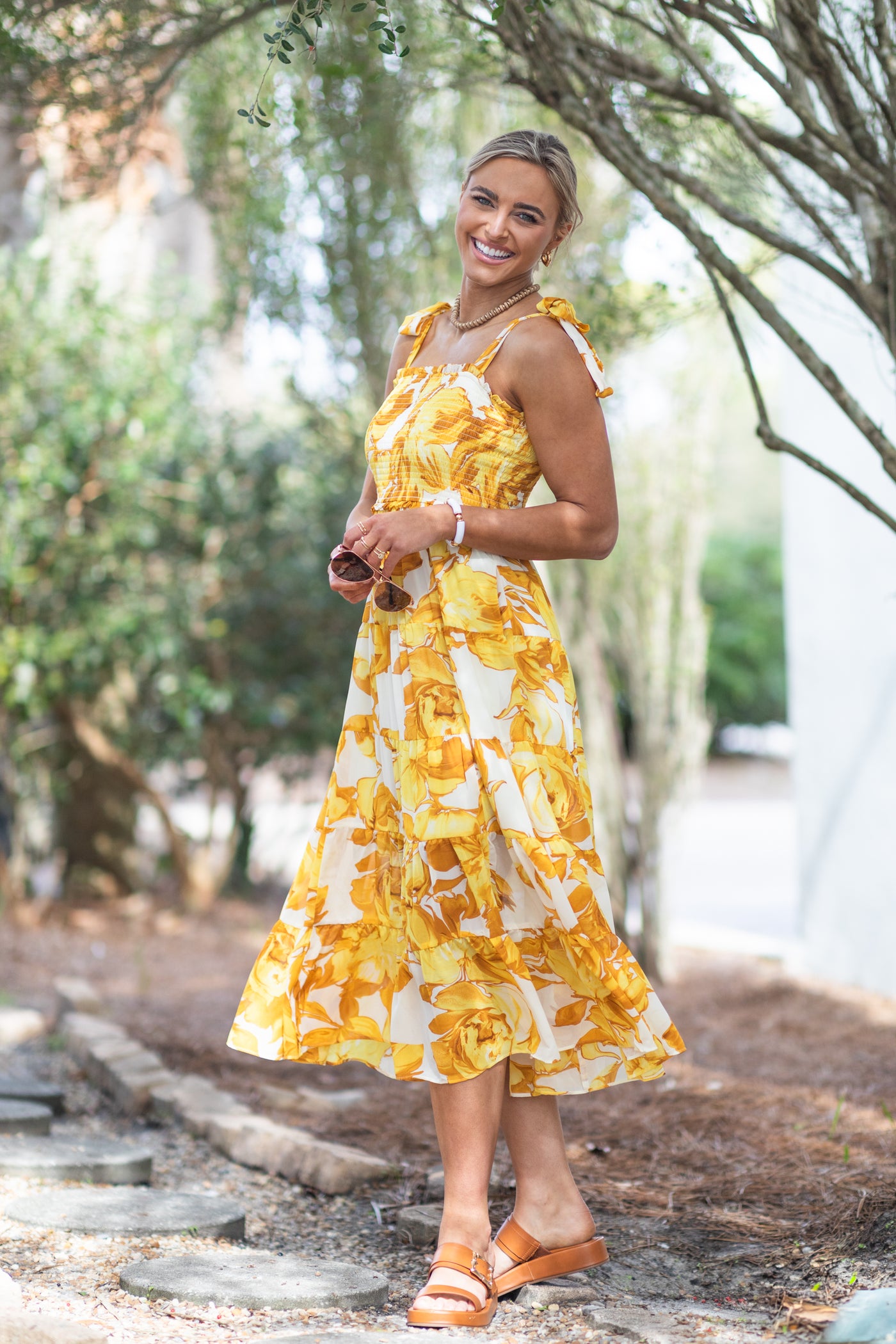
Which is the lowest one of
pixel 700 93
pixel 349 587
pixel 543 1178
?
pixel 543 1178

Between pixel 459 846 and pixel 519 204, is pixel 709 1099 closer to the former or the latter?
pixel 459 846

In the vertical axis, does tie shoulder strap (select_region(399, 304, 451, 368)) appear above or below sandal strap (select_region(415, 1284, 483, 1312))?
above

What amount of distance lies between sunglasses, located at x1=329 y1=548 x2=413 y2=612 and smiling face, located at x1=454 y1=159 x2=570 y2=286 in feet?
1.77

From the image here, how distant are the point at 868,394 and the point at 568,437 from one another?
10.5ft

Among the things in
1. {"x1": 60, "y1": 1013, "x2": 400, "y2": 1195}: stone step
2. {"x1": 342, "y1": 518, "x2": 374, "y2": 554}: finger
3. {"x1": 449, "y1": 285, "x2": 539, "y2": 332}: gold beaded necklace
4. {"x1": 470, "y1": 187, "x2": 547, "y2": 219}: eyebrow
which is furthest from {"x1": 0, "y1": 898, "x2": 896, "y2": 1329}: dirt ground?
{"x1": 470, "y1": 187, "x2": 547, "y2": 219}: eyebrow

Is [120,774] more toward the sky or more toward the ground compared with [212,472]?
more toward the ground

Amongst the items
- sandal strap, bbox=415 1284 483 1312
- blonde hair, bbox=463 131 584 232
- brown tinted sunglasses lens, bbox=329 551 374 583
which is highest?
blonde hair, bbox=463 131 584 232

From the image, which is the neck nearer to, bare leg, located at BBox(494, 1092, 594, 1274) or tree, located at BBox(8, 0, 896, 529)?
tree, located at BBox(8, 0, 896, 529)

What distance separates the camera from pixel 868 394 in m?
4.90

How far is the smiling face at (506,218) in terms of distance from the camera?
84.1 inches

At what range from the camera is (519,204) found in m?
2.14

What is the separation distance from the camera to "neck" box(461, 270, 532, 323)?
2.21 meters

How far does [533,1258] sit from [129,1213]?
790 millimetres

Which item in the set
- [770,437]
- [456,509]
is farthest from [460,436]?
[770,437]
